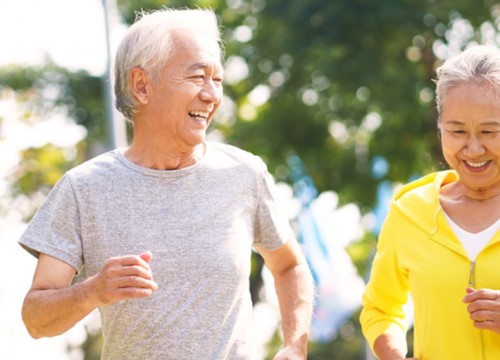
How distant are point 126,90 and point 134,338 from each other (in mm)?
958

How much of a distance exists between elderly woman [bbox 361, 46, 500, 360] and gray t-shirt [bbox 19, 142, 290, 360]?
650 mm

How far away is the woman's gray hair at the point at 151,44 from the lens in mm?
2445

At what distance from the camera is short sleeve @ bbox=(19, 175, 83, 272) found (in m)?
2.24

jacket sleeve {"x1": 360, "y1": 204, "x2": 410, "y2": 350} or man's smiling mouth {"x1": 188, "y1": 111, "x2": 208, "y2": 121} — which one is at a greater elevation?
man's smiling mouth {"x1": 188, "y1": 111, "x2": 208, "y2": 121}

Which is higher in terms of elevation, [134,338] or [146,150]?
[146,150]

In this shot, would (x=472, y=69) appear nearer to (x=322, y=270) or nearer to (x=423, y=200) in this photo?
(x=423, y=200)

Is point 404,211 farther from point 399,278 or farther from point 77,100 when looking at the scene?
point 77,100

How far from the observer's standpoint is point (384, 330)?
8.42 feet

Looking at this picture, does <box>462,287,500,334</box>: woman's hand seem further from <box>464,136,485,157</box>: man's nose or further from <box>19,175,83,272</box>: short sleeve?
<box>19,175,83,272</box>: short sleeve

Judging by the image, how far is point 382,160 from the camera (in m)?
9.77

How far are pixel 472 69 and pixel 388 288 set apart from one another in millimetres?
908

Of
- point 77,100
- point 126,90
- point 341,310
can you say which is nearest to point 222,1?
point 77,100

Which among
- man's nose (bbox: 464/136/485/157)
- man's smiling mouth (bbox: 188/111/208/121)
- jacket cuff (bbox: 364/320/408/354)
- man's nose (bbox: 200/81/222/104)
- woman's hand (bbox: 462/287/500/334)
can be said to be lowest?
jacket cuff (bbox: 364/320/408/354)

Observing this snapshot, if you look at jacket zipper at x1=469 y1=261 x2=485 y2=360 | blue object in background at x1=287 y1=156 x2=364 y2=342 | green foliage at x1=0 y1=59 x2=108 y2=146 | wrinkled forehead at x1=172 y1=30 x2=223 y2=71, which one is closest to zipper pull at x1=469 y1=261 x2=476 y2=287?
jacket zipper at x1=469 y1=261 x2=485 y2=360
